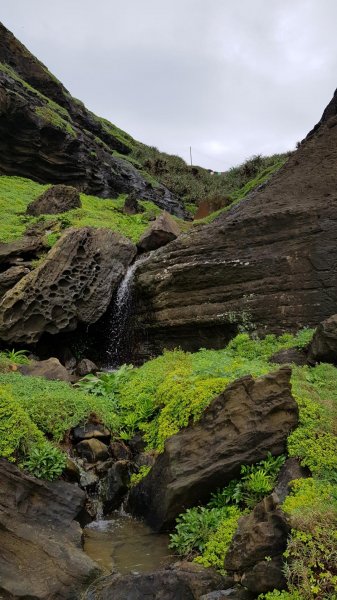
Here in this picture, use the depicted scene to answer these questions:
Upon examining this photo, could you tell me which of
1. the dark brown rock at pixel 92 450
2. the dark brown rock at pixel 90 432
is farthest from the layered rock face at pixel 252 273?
the dark brown rock at pixel 92 450

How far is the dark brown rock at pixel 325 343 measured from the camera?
9500mm

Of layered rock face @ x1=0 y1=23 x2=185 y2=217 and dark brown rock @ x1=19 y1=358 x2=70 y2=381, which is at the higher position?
layered rock face @ x1=0 y1=23 x2=185 y2=217

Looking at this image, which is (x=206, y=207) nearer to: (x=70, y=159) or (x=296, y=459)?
(x=70, y=159)

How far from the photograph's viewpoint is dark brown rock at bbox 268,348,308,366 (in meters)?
10.6

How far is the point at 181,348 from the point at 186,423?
6.63 m

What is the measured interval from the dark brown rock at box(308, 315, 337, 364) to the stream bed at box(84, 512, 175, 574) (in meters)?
5.04

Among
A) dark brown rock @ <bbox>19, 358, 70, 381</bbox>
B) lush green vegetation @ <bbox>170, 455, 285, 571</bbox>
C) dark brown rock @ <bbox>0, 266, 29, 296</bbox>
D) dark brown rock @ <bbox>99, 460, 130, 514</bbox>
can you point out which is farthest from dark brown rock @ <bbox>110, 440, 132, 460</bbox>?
dark brown rock @ <bbox>0, 266, 29, 296</bbox>

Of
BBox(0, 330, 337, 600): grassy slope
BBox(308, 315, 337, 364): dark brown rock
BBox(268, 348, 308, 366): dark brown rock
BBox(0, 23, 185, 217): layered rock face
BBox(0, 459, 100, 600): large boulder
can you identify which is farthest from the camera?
BBox(0, 23, 185, 217): layered rock face

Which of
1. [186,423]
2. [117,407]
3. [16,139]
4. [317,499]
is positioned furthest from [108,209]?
[317,499]

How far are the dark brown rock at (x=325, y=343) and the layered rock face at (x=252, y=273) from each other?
2.49 meters

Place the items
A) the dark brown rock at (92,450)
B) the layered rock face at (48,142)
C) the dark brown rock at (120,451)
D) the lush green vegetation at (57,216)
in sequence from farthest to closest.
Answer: the layered rock face at (48,142) → the lush green vegetation at (57,216) → the dark brown rock at (120,451) → the dark brown rock at (92,450)

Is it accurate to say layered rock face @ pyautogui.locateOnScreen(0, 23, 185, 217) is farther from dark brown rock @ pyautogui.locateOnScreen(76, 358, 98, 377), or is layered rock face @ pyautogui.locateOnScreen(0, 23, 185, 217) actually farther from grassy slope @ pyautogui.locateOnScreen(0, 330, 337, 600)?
grassy slope @ pyautogui.locateOnScreen(0, 330, 337, 600)

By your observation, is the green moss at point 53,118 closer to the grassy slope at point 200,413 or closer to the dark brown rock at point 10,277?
the dark brown rock at point 10,277

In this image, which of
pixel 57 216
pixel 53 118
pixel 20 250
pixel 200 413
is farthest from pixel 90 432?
pixel 53 118
